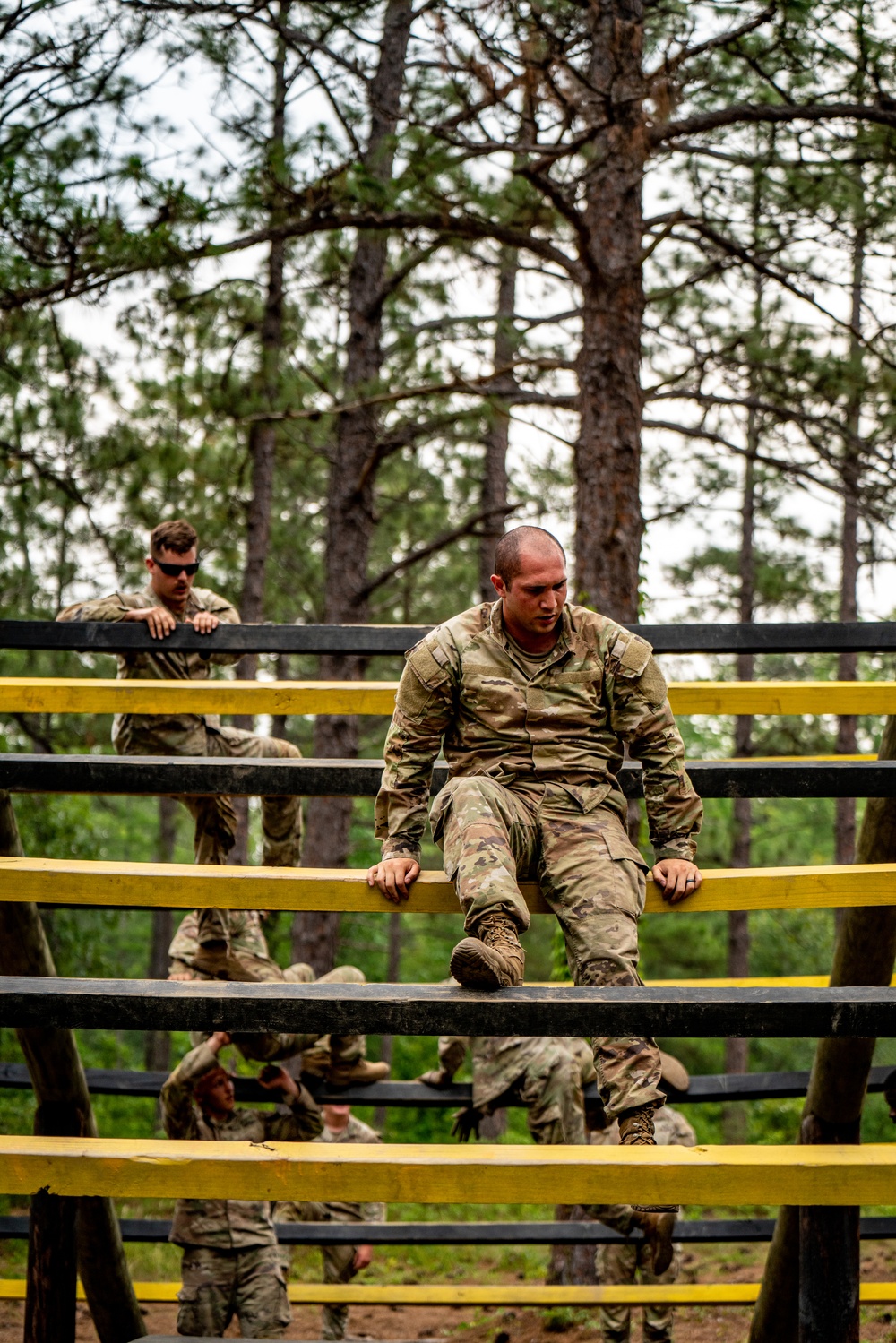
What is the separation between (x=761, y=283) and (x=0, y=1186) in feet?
Result: 53.3

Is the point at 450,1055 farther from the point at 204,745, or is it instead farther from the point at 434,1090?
the point at 204,745

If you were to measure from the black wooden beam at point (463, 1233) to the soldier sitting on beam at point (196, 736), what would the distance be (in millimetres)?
1485

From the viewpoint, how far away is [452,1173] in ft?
9.00

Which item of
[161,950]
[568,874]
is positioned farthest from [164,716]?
[161,950]

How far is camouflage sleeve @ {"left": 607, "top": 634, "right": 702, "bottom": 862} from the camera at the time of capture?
3.68 m

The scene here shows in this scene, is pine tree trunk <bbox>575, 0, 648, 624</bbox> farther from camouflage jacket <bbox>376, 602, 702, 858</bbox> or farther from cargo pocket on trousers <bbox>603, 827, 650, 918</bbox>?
cargo pocket on trousers <bbox>603, 827, 650, 918</bbox>

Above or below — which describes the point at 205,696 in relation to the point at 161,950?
above

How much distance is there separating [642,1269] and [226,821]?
12.1ft

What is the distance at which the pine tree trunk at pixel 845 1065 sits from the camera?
13.9ft

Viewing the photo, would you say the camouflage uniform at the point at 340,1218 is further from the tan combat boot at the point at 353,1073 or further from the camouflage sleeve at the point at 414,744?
the camouflage sleeve at the point at 414,744

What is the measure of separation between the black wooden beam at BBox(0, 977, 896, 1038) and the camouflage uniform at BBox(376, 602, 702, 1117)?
26.5 inches

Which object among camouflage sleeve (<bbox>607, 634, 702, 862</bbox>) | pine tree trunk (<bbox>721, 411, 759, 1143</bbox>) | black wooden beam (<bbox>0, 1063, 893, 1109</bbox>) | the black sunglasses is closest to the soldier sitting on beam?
the black sunglasses

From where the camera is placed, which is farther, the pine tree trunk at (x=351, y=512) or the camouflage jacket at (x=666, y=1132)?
the pine tree trunk at (x=351, y=512)

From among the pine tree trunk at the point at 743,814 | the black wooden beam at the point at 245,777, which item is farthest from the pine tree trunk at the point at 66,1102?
the pine tree trunk at the point at 743,814
